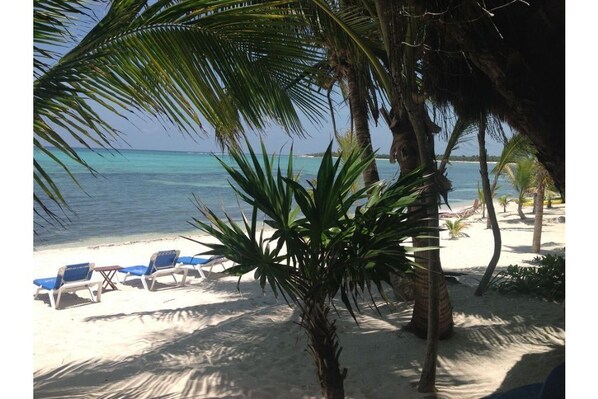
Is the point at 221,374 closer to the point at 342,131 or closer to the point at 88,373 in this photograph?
the point at 88,373

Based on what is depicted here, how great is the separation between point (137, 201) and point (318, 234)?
27.3 meters

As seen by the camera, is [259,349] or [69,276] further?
[69,276]

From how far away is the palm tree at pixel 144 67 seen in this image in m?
1.76

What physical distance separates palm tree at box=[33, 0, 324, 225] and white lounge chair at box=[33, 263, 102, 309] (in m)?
4.87

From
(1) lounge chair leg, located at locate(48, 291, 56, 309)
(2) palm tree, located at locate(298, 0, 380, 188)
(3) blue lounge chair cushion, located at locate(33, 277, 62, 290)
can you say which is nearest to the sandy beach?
(1) lounge chair leg, located at locate(48, 291, 56, 309)

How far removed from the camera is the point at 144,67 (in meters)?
1.96

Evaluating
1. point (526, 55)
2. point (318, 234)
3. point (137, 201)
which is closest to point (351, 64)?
point (526, 55)

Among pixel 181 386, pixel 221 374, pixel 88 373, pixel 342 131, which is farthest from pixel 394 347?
pixel 342 131

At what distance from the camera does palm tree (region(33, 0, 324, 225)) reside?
1.76 m

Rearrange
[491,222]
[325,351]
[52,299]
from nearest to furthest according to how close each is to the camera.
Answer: [325,351] → [491,222] → [52,299]

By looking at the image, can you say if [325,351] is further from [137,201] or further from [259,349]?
[137,201]
